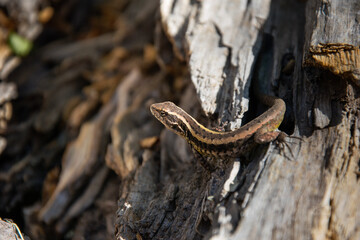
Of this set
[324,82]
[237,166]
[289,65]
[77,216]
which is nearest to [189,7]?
[289,65]

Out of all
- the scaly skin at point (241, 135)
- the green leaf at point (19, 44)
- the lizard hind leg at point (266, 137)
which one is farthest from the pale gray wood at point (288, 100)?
the green leaf at point (19, 44)

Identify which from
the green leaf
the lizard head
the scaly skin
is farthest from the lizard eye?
the green leaf

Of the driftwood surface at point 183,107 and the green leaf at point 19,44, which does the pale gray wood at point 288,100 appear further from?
the green leaf at point 19,44

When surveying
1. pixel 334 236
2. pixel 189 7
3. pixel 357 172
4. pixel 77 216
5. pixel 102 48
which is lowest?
pixel 77 216

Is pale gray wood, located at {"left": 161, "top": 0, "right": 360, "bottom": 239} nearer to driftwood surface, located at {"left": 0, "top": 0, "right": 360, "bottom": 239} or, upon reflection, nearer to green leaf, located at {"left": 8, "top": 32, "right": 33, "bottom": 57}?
driftwood surface, located at {"left": 0, "top": 0, "right": 360, "bottom": 239}

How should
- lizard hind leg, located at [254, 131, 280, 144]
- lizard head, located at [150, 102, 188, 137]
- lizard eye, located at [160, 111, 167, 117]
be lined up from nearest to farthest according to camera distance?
lizard hind leg, located at [254, 131, 280, 144]
lizard head, located at [150, 102, 188, 137]
lizard eye, located at [160, 111, 167, 117]

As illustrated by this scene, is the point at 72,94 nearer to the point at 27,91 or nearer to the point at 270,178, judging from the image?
the point at 27,91
